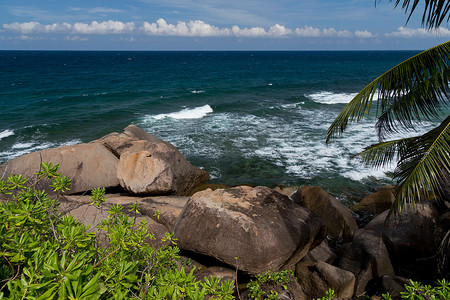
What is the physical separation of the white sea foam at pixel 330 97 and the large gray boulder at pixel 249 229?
28.1 m

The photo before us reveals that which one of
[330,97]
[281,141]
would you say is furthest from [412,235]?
[330,97]

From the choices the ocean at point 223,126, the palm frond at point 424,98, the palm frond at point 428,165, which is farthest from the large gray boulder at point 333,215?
the palm frond at point 428,165

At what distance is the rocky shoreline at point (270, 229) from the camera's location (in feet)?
19.5

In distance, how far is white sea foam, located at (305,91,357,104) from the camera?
3310cm

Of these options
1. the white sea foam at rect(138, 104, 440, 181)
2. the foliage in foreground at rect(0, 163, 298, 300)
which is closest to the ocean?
the white sea foam at rect(138, 104, 440, 181)

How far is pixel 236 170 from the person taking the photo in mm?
15469

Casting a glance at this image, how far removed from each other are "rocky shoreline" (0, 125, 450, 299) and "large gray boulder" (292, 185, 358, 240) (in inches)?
1.1

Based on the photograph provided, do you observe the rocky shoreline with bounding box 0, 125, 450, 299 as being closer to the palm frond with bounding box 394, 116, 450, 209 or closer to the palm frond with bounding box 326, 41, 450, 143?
the palm frond with bounding box 394, 116, 450, 209

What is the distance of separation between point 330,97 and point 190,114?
1745cm

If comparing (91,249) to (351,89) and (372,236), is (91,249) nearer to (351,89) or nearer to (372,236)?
(372,236)

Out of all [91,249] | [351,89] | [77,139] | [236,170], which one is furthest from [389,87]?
[351,89]

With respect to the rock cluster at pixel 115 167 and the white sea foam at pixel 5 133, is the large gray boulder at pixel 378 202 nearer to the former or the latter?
the rock cluster at pixel 115 167

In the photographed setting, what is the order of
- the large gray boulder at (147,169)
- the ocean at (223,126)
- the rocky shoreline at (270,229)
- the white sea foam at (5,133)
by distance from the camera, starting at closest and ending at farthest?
the rocky shoreline at (270,229) < the large gray boulder at (147,169) < the ocean at (223,126) < the white sea foam at (5,133)

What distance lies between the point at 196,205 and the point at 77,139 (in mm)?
16672
